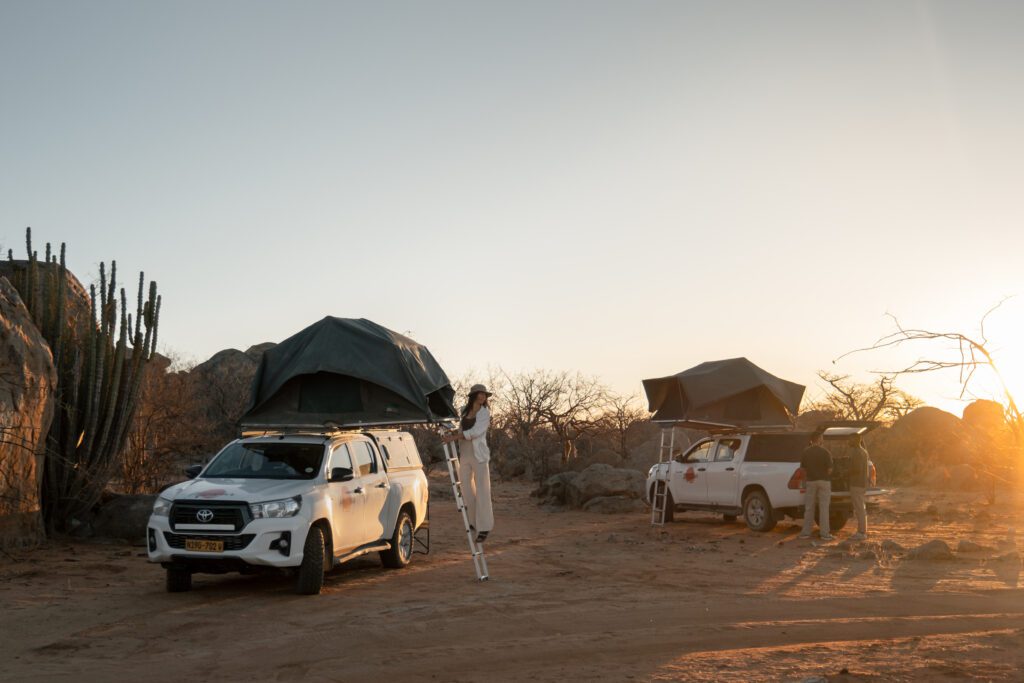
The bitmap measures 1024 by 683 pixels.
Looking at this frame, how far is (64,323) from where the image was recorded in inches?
675

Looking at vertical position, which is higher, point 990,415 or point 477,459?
point 990,415

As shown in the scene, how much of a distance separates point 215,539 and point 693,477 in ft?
38.2

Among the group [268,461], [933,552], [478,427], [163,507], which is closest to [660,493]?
[933,552]

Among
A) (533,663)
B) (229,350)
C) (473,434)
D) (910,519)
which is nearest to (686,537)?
(910,519)

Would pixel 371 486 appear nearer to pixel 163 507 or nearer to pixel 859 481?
pixel 163 507

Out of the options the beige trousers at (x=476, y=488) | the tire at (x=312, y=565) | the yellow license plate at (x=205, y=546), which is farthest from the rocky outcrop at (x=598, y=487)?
the yellow license plate at (x=205, y=546)

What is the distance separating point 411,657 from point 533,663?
39.9 inches

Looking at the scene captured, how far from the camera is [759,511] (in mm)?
18734

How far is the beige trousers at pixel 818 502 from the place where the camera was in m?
17.3

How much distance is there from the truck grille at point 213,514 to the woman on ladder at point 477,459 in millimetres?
2699

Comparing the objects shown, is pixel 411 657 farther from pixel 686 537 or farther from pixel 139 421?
pixel 139 421

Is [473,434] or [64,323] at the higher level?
[64,323]

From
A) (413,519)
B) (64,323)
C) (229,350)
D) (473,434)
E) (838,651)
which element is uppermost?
(229,350)

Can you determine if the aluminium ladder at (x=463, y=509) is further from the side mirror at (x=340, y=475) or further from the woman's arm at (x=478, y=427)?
the side mirror at (x=340, y=475)
